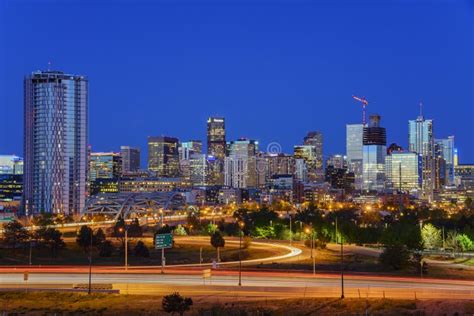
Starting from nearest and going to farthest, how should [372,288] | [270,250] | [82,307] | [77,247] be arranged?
[82,307] < [372,288] < [270,250] < [77,247]

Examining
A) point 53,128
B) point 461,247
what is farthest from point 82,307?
point 53,128

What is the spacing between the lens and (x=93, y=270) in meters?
52.4

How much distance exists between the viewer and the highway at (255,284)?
40.8 m

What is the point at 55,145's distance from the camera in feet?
561

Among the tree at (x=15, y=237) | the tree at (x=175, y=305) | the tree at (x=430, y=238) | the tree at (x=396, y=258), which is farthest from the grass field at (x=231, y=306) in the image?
the tree at (x=430, y=238)

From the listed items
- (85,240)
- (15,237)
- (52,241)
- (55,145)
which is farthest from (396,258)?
(55,145)

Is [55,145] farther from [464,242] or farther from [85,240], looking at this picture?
[464,242]

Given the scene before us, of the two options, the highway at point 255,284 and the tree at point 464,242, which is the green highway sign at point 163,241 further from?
the tree at point 464,242

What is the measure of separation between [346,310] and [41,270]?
24691 millimetres

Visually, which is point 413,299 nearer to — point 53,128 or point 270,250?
point 270,250

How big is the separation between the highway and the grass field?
5.96 ft

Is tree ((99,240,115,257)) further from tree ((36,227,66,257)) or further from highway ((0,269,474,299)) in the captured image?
highway ((0,269,474,299))

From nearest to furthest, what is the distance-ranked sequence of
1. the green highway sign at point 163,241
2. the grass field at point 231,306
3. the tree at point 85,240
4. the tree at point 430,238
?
the grass field at point 231,306 < the green highway sign at point 163,241 < the tree at point 85,240 < the tree at point 430,238

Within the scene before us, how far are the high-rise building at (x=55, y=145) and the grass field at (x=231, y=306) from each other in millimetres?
131927
